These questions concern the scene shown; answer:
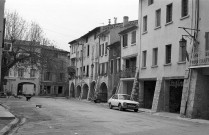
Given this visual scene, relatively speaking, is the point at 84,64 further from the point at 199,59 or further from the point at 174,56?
the point at 199,59

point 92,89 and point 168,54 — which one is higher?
point 168,54

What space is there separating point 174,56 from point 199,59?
485 cm

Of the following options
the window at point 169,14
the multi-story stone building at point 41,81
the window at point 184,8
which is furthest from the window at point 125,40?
the multi-story stone building at point 41,81

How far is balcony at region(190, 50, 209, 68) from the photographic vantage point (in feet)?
72.9

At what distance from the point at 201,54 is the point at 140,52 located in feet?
38.0

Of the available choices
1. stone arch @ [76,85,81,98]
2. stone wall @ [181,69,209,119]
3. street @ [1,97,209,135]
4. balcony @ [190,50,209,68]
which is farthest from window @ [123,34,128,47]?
stone arch @ [76,85,81,98]

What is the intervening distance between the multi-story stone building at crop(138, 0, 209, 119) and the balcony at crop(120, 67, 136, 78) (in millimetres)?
2140

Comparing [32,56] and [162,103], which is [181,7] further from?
[32,56]

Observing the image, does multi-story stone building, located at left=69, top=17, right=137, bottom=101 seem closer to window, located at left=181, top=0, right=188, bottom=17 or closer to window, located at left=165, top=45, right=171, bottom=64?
window, located at left=165, top=45, right=171, bottom=64

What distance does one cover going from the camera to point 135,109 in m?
28.9

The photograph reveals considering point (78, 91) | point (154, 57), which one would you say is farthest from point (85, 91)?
point (154, 57)

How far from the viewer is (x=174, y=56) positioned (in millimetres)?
27781

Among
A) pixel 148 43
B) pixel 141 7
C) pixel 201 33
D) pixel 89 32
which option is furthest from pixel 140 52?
pixel 89 32

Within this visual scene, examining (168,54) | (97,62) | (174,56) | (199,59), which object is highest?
(97,62)
